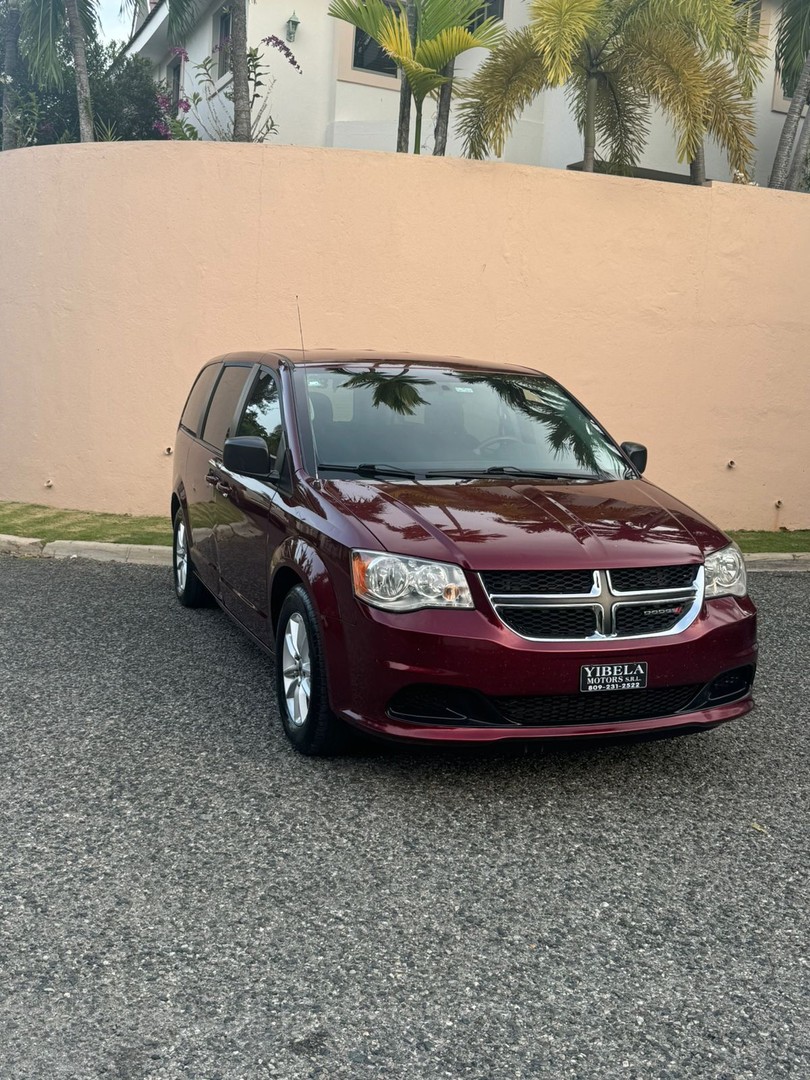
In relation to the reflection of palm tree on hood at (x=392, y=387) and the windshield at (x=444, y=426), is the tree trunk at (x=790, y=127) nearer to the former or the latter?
the windshield at (x=444, y=426)

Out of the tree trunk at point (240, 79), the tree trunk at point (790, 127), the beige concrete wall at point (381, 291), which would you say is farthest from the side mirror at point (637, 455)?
the tree trunk at point (790, 127)

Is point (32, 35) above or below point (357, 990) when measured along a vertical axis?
above

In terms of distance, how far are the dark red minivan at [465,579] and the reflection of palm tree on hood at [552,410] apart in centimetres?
3

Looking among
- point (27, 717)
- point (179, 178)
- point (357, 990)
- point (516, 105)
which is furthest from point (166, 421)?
point (357, 990)

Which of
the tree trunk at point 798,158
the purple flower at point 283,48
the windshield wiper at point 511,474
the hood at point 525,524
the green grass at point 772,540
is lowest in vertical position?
the green grass at point 772,540

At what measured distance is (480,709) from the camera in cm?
454

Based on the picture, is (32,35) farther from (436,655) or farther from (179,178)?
(436,655)

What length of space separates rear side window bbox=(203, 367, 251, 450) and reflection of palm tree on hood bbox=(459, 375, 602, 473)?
1404mm

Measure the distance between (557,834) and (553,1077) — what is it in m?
1.55

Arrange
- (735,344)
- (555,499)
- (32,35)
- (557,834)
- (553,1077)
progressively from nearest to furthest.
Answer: (553,1077) < (557,834) < (555,499) < (735,344) < (32,35)

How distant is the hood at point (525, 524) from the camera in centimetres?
461

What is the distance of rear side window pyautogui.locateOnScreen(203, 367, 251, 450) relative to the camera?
22.8ft

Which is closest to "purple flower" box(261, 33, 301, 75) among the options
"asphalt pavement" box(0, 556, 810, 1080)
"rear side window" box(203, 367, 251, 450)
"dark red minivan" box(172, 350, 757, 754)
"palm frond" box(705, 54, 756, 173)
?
"palm frond" box(705, 54, 756, 173)

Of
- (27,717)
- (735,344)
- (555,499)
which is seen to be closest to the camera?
(555,499)
